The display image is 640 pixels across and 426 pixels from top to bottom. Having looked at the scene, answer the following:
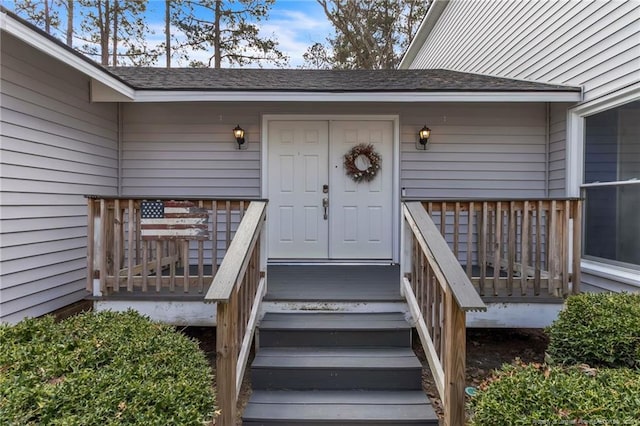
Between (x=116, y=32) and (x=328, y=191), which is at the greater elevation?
(x=116, y=32)

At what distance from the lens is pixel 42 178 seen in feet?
11.7

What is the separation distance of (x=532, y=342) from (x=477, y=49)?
15.9 feet

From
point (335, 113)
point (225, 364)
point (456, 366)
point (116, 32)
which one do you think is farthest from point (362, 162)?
point (116, 32)

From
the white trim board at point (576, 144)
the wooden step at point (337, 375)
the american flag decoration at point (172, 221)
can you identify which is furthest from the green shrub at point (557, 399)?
the white trim board at point (576, 144)

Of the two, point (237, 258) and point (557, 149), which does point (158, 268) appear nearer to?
point (237, 258)

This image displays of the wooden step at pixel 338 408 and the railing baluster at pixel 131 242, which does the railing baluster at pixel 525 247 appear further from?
the railing baluster at pixel 131 242

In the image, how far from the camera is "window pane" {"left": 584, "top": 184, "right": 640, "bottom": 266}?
3.43 m

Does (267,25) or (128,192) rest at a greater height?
(267,25)

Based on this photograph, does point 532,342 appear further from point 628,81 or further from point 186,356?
point 186,356

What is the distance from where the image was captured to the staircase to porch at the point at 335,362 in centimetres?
249

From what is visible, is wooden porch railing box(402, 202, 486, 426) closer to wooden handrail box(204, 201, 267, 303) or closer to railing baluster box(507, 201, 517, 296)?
railing baluster box(507, 201, 517, 296)

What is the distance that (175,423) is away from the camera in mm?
1552

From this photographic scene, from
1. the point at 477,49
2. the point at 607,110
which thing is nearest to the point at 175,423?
the point at 607,110

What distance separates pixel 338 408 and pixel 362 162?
10.6 ft
